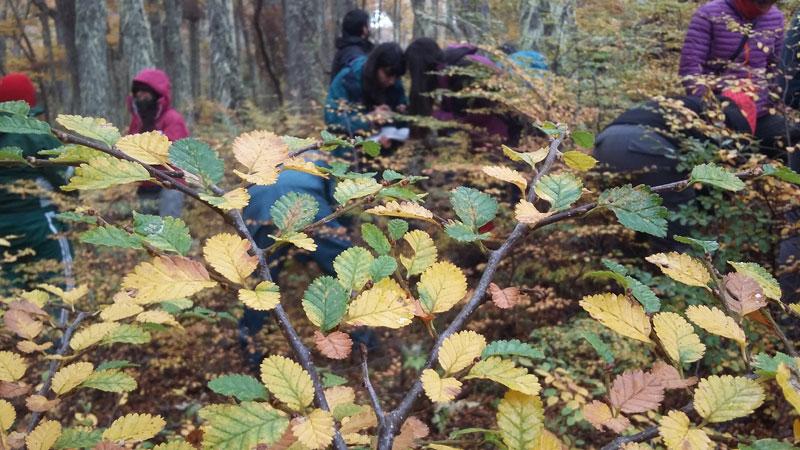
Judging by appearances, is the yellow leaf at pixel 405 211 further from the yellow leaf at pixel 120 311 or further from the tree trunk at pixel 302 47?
the tree trunk at pixel 302 47

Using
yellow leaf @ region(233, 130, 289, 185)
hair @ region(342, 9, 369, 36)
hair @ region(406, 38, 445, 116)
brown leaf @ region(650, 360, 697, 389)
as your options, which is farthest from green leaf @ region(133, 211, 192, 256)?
hair @ region(342, 9, 369, 36)

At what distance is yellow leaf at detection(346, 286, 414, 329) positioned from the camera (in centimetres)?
67

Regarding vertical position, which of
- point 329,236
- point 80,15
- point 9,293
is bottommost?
point 9,293

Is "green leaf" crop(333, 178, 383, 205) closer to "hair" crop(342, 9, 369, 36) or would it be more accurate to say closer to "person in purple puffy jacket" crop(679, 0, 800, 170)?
"person in purple puffy jacket" crop(679, 0, 800, 170)

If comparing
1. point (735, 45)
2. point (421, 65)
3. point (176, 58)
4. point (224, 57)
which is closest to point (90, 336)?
point (735, 45)

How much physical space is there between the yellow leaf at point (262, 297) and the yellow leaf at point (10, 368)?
1.87 ft

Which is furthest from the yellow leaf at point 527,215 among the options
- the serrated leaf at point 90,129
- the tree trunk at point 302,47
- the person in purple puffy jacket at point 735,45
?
the tree trunk at point 302,47

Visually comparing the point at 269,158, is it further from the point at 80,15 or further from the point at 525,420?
the point at 80,15

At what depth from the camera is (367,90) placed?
14.7 feet

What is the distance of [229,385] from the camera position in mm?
648

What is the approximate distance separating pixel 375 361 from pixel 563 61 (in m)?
3.10

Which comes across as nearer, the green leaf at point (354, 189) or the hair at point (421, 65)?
the green leaf at point (354, 189)

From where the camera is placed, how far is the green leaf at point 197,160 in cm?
70

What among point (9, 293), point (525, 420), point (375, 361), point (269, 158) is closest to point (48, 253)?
point (9, 293)
